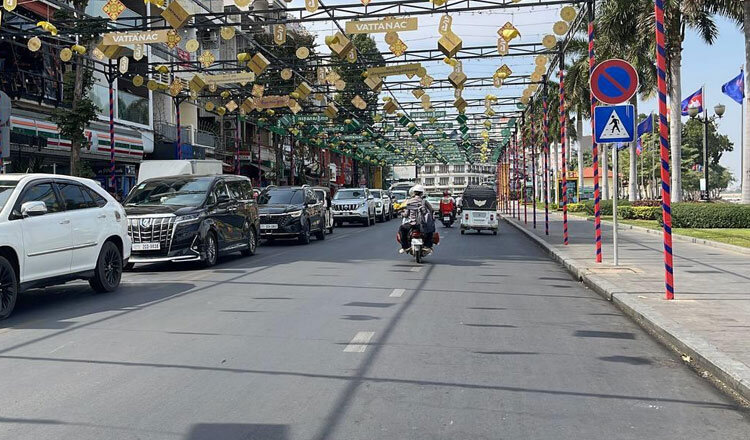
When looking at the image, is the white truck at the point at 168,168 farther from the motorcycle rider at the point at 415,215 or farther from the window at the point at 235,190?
the motorcycle rider at the point at 415,215

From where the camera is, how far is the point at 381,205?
4216 cm

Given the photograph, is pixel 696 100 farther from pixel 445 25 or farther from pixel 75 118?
pixel 75 118

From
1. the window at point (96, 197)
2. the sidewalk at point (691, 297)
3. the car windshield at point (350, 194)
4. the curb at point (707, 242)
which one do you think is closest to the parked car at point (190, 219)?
the window at point (96, 197)

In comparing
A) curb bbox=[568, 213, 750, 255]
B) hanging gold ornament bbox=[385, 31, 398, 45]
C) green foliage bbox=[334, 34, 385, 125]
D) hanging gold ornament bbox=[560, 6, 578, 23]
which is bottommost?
curb bbox=[568, 213, 750, 255]

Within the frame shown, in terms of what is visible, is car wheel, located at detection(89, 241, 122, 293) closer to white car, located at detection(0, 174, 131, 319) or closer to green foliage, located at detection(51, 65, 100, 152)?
white car, located at detection(0, 174, 131, 319)

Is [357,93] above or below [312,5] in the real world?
above

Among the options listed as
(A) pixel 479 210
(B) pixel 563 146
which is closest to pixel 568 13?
(B) pixel 563 146

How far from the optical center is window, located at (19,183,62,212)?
9984mm

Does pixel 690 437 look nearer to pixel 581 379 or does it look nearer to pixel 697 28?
pixel 581 379

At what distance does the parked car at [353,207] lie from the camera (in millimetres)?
36812

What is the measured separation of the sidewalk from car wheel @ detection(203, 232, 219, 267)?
7749 millimetres

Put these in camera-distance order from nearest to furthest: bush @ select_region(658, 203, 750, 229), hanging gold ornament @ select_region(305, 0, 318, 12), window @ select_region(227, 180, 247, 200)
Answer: hanging gold ornament @ select_region(305, 0, 318, 12)
window @ select_region(227, 180, 247, 200)
bush @ select_region(658, 203, 750, 229)

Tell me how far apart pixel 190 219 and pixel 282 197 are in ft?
29.3

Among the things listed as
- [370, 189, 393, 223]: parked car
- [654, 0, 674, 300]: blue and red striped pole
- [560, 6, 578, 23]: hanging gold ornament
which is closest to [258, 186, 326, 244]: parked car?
[560, 6, 578, 23]: hanging gold ornament
